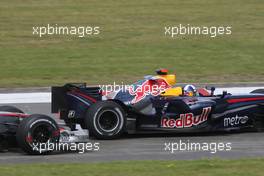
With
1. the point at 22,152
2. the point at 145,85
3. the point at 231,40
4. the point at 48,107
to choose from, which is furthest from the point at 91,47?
the point at 22,152

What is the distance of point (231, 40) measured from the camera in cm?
2606

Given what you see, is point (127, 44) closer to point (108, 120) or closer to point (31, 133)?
point (108, 120)

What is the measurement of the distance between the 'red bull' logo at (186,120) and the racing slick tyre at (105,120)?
0.77 metres

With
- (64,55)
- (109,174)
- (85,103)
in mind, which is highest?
(64,55)

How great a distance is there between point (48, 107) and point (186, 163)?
634 centimetres

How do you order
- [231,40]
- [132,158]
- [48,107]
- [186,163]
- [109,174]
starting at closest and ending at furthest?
[109,174] → [186,163] → [132,158] → [48,107] → [231,40]

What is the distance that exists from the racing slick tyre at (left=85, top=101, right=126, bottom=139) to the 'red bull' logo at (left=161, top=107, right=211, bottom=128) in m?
0.77

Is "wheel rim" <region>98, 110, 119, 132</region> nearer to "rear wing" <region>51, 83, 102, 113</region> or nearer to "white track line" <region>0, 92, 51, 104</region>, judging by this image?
"rear wing" <region>51, 83, 102, 113</region>

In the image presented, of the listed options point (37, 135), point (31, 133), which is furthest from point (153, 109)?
point (31, 133)

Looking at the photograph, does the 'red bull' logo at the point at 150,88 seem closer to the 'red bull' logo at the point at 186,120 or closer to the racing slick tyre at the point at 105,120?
the 'red bull' logo at the point at 186,120

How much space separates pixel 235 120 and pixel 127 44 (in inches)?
458

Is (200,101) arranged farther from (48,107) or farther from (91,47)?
(91,47)

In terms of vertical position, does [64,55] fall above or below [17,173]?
above

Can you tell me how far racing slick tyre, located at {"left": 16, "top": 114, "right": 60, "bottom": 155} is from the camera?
11.3m
